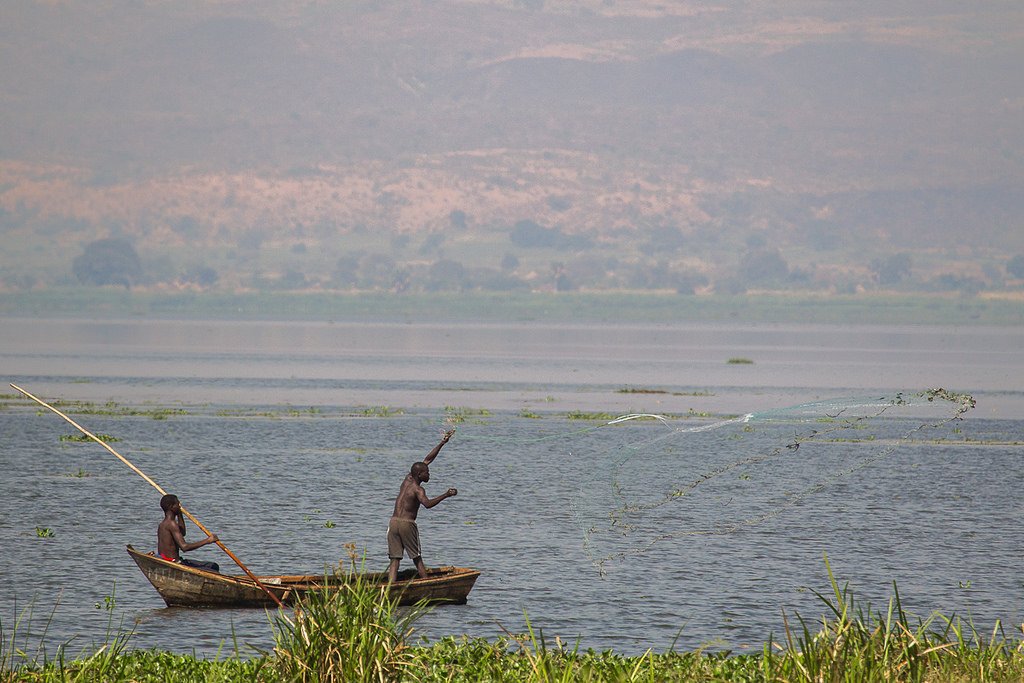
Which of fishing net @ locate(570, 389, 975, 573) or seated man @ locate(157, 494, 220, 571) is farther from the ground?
seated man @ locate(157, 494, 220, 571)

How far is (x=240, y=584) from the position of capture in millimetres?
25438

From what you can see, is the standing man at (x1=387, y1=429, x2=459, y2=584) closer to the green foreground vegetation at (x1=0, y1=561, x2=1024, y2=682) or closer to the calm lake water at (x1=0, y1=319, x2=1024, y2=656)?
the calm lake water at (x1=0, y1=319, x2=1024, y2=656)

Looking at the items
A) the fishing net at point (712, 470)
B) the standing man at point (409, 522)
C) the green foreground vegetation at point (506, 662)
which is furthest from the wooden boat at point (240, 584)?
the green foreground vegetation at point (506, 662)

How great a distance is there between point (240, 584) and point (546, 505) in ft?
54.9

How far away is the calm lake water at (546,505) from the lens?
26.5 meters

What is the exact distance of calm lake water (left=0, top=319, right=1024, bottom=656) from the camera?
86.9ft

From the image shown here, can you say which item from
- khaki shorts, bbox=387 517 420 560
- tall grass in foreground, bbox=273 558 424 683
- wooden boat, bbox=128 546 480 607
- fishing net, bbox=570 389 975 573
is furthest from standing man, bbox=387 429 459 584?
tall grass in foreground, bbox=273 558 424 683

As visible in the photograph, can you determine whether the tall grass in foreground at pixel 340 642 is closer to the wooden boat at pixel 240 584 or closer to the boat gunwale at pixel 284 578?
the boat gunwale at pixel 284 578

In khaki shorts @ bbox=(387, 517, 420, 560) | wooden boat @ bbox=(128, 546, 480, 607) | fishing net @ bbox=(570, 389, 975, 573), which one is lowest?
fishing net @ bbox=(570, 389, 975, 573)

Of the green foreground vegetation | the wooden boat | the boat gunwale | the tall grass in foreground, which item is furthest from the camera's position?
the wooden boat

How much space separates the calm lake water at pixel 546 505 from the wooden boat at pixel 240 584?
0.96ft

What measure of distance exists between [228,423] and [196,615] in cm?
4220

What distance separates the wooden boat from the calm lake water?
0.29 metres

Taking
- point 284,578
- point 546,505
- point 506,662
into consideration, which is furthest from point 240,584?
point 546,505
